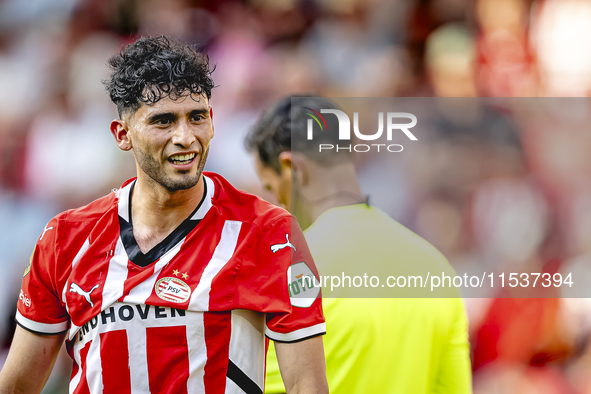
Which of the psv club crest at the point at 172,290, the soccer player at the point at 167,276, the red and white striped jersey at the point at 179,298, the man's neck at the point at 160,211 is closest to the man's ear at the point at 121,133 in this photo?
the soccer player at the point at 167,276

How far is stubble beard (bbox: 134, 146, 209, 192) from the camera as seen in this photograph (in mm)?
1420

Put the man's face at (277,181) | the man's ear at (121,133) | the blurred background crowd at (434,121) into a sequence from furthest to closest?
the blurred background crowd at (434,121) → the man's face at (277,181) → the man's ear at (121,133)

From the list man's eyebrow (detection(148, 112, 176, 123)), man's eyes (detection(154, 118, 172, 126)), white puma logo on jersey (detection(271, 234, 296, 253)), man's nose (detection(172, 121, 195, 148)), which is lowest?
white puma logo on jersey (detection(271, 234, 296, 253))

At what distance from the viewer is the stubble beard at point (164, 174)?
4.66ft

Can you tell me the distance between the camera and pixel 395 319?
1582mm

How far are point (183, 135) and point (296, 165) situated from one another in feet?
1.74

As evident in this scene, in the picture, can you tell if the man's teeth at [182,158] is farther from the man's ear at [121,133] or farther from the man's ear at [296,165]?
the man's ear at [296,165]

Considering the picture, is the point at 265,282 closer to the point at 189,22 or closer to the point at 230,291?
the point at 230,291

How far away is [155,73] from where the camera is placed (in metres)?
1.43

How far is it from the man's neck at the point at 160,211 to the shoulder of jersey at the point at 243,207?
7 cm

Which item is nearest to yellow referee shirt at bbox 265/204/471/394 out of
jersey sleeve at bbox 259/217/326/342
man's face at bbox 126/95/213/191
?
jersey sleeve at bbox 259/217/326/342

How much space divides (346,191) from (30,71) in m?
2.44

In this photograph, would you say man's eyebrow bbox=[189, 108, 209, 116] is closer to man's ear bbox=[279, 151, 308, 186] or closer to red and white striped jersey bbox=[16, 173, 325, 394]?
red and white striped jersey bbox=[16, 173, 325, 394]

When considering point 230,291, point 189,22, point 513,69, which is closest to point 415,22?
point 513,69
